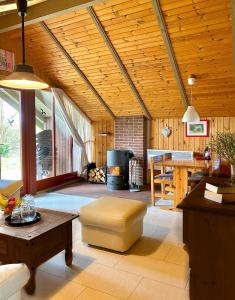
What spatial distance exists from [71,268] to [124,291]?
1.99 ft

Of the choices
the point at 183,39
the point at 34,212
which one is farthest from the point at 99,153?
the point at 34,212

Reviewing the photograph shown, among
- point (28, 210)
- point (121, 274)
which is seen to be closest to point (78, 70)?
point (28, 210)

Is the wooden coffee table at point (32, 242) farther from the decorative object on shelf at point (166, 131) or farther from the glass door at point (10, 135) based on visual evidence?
the decorative object on shelf at point (166, 131)

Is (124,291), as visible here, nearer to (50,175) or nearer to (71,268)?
(71,268)

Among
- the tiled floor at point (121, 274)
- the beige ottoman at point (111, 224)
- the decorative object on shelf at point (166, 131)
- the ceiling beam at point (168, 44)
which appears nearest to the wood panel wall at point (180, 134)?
the decorative object on shelf at point (166, 131)

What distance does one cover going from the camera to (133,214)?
106 inches

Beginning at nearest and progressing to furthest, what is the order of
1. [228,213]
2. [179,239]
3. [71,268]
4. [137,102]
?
[228,213] → [71,268] → [179,239] → [137,102]

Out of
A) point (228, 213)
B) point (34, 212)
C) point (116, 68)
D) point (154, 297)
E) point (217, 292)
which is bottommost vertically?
point (154, 297)

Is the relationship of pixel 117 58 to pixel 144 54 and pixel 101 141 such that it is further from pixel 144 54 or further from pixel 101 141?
pixel 101 141

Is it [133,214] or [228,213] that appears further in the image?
[133,214]

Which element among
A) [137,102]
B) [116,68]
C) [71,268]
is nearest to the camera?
[71,268]

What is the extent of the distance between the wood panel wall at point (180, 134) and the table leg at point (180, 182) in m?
1.85

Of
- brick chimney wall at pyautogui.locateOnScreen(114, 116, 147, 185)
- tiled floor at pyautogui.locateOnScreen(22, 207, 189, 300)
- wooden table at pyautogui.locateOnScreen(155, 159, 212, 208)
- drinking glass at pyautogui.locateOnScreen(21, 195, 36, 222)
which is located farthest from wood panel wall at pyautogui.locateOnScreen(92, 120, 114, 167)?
drinking glass at pyautogui.locateOnScreen(21, 195, 36, 222)

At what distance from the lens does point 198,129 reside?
5.65 meters
